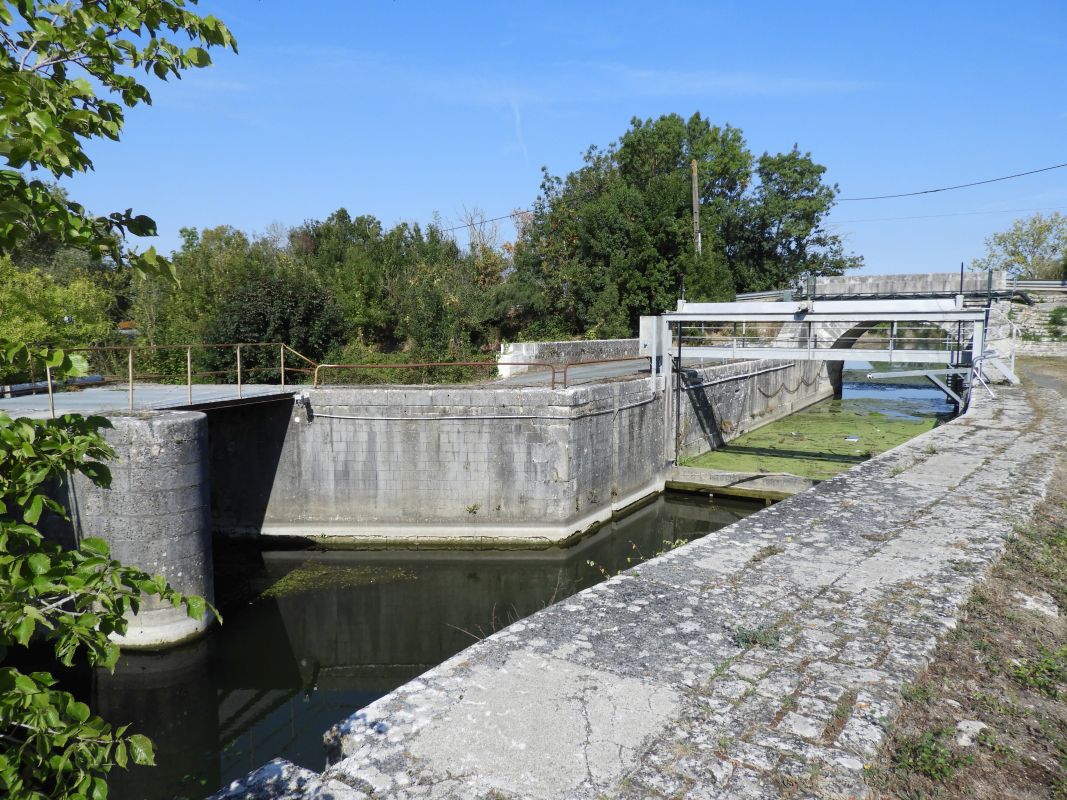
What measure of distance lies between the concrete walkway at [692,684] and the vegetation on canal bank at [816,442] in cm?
1214

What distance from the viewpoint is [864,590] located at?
175 inches

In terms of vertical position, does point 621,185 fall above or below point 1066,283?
above

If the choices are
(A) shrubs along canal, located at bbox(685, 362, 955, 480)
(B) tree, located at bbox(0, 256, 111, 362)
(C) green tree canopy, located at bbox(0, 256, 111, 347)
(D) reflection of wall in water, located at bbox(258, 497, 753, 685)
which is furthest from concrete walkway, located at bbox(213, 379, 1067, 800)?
(C) green tree canopy, located at bbox(0, 256, 111, 347)

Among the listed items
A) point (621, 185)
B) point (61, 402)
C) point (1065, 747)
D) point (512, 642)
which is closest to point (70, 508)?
point (61, 402)

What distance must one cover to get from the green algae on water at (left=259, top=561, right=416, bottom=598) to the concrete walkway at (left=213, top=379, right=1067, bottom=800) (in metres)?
8.23

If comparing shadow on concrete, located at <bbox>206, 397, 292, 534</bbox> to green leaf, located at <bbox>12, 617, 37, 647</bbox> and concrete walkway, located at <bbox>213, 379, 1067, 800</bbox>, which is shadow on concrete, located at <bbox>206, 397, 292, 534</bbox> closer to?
concrete walkway, located at <bbox>213, 379, 1067, 800</bbox>

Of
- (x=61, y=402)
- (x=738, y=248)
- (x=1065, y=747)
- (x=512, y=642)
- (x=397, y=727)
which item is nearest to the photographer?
(x=1065, y=747)

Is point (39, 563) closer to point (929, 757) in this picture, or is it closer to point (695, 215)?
point (929, 757)

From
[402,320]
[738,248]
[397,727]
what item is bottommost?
[397,727]

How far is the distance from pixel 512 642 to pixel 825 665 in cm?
160

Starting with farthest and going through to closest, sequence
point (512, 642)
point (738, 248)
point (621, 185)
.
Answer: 1. point (738, 248)
2. point (621, 185)
3. point (512, 642)

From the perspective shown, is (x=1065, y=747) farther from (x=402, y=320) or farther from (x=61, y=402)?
(x=402, y=320)

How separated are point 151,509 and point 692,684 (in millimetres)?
8625

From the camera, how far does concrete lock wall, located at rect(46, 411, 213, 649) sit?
375 inches
